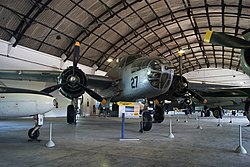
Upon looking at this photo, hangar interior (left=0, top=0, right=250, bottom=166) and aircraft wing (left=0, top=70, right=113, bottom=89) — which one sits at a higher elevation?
hangar interior (left=0, top=0, right=250, bottom=166)

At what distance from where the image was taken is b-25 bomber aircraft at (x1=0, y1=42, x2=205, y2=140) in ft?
35.2

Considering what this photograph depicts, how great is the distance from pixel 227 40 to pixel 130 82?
764 centimetres

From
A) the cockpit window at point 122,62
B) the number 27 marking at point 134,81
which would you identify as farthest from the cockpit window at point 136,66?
the cockpit window at point 122,62

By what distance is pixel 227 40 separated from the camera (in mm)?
5223

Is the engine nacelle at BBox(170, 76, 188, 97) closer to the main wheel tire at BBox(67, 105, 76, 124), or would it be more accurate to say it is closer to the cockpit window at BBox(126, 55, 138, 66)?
the cockpit window at BBox(126, 55, 138, 66)

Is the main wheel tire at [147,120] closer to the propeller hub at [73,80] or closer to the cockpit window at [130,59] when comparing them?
the cockpit window at [130,59]

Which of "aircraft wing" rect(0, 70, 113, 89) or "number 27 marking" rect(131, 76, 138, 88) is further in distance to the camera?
"aircraft wing" rect(0, 70, 113, 89)

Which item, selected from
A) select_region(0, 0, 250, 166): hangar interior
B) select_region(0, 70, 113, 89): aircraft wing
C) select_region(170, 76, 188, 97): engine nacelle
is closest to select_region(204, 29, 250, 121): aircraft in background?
select_region(0, 0, 250, 166): hangar interior

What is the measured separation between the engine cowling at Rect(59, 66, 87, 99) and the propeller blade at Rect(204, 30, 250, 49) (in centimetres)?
860

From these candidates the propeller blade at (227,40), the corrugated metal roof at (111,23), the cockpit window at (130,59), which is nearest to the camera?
the propeller blade at (227,40)

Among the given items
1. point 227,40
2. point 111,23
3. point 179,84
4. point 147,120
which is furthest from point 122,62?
point 111,23

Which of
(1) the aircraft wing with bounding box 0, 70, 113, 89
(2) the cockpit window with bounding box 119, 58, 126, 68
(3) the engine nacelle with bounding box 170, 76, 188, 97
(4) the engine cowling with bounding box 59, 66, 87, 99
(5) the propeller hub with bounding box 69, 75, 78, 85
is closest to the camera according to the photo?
(5) the propeller hub with bounding box 69, 75, 78, 85

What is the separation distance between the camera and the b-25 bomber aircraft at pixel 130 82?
35.2ft

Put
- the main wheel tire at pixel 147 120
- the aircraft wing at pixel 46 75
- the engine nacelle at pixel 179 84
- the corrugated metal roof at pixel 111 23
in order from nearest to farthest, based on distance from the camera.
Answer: the main wheel tire at pixel 147 120 < the engine nacelle at pixel 179 84 < the aircraft wing at pixel 46 75 < the corrugated metal roof at pixel 111 23
